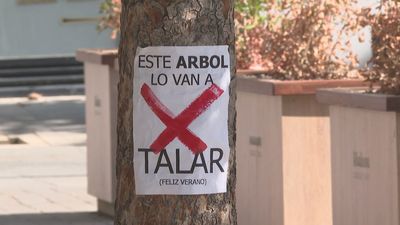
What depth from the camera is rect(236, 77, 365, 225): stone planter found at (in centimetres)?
→ 795

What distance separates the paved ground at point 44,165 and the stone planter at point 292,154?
2.33m

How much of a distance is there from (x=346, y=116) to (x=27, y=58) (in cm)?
1522

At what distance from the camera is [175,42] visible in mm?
4598

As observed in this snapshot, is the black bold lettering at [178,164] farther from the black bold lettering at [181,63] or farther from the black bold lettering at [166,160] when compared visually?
the black bold lettering at [181,63]

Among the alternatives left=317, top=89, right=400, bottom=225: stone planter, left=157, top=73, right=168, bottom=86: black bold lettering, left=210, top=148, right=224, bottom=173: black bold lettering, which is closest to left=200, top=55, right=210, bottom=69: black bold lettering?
left=157, top=73, right=168, bottom=86: black bold lettering

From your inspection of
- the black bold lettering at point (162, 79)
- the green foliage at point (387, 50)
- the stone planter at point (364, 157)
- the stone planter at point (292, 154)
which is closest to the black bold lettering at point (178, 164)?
the black bold lettering at point (162, 79)

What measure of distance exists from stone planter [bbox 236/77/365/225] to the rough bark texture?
327 cm

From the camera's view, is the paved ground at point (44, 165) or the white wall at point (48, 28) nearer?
the paved ground at point (44, 165)

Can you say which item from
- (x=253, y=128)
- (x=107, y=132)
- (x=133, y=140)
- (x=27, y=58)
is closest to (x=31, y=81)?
(x=27, y=58)

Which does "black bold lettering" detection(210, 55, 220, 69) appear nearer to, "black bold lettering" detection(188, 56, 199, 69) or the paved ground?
"black bold lettering" detection(188, 56, 199, 69)

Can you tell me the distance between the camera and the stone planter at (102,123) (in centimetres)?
1026

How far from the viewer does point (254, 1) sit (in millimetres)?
10414

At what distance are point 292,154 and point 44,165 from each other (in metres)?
5.76

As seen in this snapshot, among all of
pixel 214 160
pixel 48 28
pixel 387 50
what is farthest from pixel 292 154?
pixel 48 28
